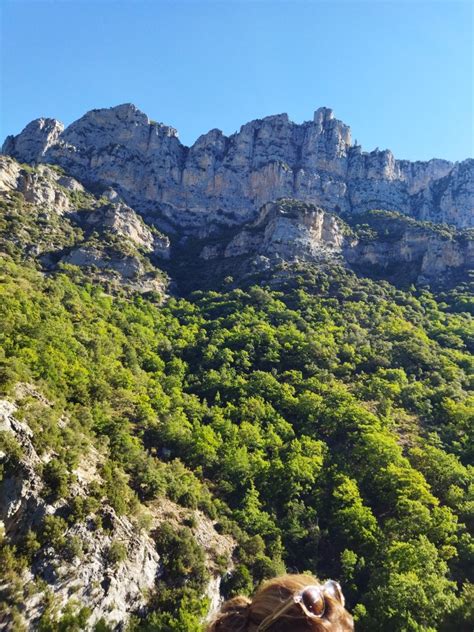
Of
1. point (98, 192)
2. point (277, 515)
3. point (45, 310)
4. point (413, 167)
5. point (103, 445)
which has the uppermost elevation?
point (413, 167)

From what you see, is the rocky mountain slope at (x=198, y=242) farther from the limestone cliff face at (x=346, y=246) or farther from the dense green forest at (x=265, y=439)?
the dense green forest at (x=265, y=439)

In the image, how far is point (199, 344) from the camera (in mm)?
56000

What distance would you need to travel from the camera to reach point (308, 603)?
2.31m

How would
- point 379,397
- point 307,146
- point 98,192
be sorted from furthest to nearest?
point 307,146
point 98,192
point 379,397

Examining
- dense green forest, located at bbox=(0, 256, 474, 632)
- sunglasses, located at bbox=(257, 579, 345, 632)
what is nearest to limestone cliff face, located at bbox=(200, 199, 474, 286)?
dense green forest, located at bbox=(0, 256, 474, 632)

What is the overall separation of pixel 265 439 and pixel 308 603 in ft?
120

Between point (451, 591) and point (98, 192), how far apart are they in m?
97.0

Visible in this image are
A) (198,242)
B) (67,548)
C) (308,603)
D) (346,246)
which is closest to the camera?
(308,603)

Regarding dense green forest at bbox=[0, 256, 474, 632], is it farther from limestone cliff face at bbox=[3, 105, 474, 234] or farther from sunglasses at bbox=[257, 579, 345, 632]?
limestone cliff face at bbox=[3, 105, 474, 234]

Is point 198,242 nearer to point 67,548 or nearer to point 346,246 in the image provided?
point 346,246

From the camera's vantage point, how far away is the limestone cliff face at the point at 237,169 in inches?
4304

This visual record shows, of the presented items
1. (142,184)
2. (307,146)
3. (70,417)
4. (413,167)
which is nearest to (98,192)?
(142,184)

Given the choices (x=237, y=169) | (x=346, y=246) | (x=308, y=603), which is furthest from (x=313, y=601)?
(x=237, y=169)

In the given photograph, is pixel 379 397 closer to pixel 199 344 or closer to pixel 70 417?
pixel 199 344
